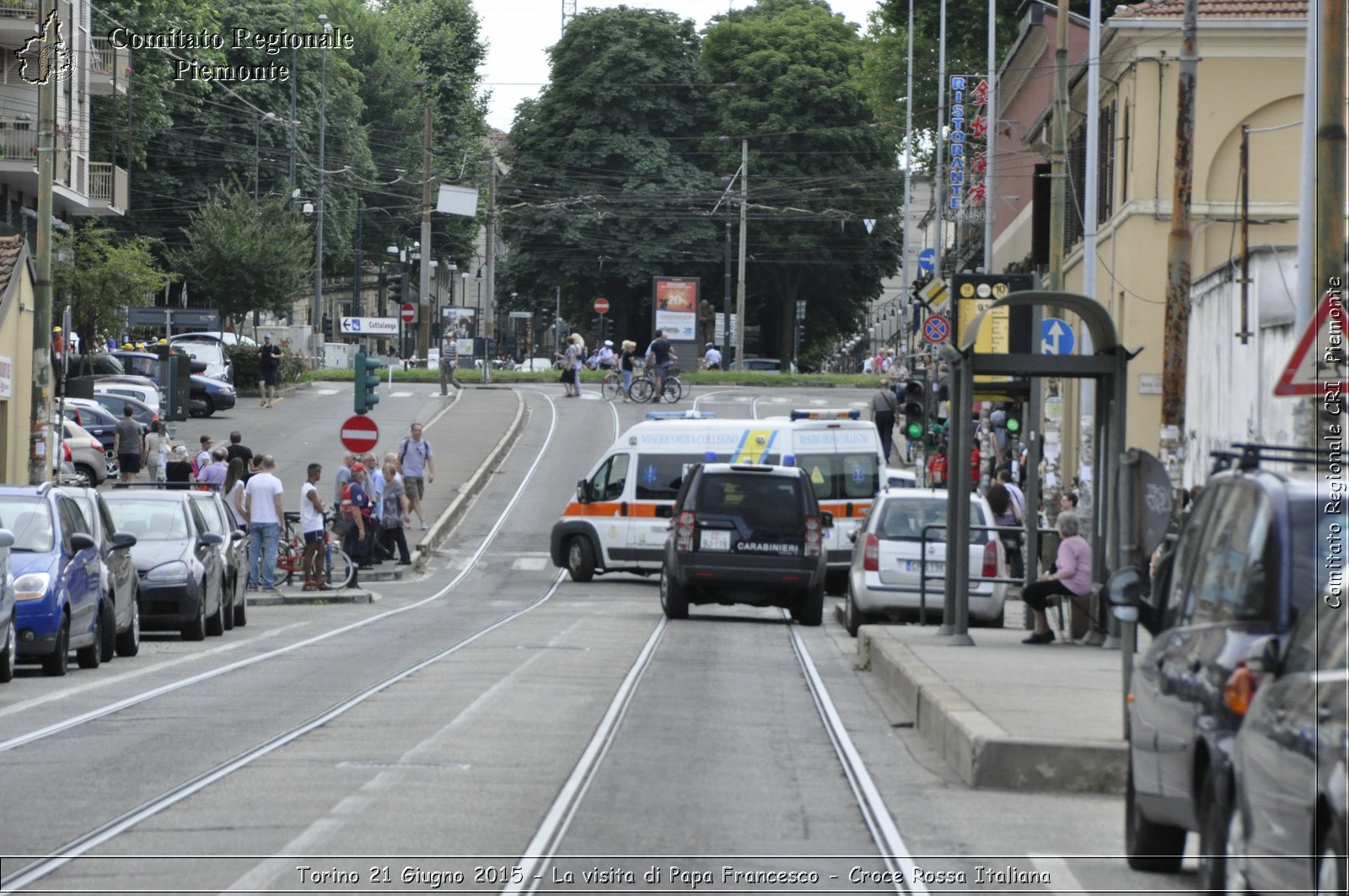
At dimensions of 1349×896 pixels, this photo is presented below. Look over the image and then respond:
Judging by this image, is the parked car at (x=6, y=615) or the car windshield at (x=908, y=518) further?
the car windshield at (x=908, y=518)

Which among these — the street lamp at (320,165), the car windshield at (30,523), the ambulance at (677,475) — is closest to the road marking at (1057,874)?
the car windshield at (30,523)

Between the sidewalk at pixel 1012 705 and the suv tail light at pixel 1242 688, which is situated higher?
the suv tail light at pixel 1242 688

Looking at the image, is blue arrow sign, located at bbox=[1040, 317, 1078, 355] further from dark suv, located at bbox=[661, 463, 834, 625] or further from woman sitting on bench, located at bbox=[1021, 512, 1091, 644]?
woman sitting on bench, located at bbox=[1021, 512, 1091, 644]

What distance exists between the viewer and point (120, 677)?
15.7 metres

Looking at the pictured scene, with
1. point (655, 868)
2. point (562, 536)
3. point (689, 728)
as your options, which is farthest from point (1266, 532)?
point (562, 536)

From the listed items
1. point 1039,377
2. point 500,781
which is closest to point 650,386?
point 1039,377

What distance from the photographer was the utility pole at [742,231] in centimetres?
7400

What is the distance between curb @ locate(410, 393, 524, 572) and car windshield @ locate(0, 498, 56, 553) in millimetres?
15318

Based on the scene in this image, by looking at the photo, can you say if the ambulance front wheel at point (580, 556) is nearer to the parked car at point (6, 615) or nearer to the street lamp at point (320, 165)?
the parked car at point (6, 615)

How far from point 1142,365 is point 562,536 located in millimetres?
11680

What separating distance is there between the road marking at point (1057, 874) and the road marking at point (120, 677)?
725 cm

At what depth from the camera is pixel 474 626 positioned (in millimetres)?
21656

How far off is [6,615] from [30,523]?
6.64 ft

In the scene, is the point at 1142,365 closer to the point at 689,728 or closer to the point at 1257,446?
the point at 689,728
